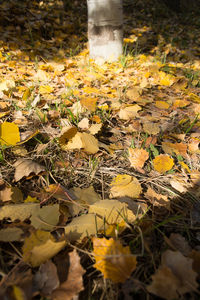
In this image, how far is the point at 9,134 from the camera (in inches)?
42.3

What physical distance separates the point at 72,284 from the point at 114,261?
138 millimetres

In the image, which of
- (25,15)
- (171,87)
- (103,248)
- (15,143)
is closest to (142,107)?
(171,87)

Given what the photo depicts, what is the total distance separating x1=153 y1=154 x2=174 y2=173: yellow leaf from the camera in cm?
109

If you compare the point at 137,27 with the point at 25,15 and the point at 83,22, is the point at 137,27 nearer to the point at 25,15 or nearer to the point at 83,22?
the point at 83,22

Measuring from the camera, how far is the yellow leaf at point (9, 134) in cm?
106

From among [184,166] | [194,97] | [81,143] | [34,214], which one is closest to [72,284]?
[34,214]

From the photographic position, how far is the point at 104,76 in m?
2.29

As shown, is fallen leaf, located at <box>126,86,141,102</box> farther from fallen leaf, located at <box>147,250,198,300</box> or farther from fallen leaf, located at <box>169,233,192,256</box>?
fallen leaf, located at <box>147,250,198,300</box>

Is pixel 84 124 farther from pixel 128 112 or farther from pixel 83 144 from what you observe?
pixel 128 112

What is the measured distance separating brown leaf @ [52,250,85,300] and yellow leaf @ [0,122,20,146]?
0.69 metres

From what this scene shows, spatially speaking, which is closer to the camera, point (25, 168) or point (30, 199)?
point (30, 199)

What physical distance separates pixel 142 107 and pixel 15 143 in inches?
42.8

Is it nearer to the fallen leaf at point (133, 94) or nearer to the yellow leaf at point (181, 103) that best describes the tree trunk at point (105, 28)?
the fallen leaf at point (133, 94)

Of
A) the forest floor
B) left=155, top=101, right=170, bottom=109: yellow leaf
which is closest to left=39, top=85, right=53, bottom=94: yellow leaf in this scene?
the forest floor
